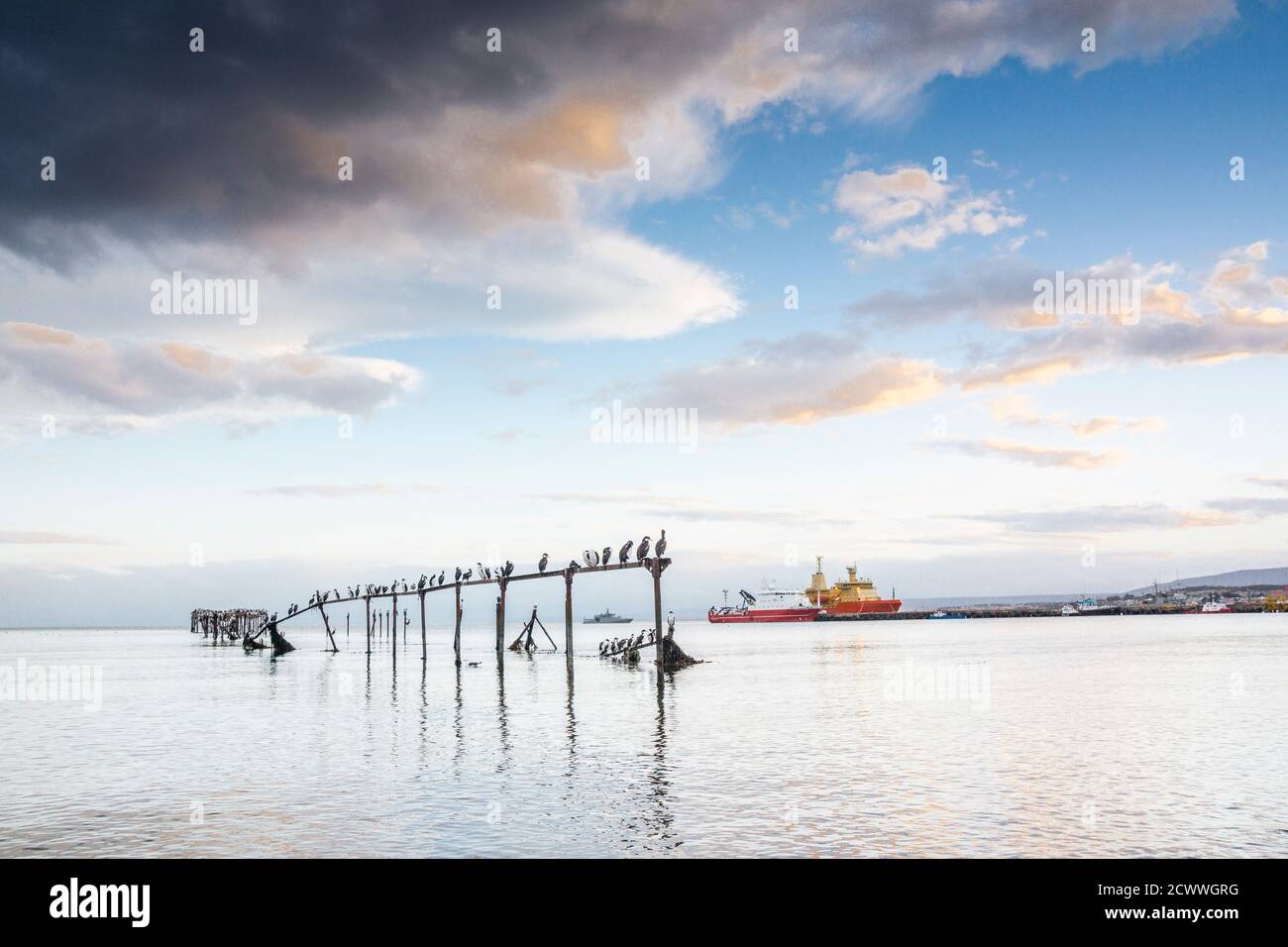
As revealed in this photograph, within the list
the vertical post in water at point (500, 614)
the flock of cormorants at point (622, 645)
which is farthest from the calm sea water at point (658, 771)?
the flock of cormorants at point (622, 645)

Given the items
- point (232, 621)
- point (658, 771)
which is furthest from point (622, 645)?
point (232, 621)

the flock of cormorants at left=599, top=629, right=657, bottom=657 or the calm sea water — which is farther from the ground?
the calm sea water

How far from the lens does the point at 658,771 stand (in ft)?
80.2

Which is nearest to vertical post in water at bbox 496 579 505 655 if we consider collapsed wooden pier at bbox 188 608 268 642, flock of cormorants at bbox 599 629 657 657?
flock of cormorants at bbox 599 629 657 657

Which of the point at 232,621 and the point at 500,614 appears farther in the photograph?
the point at 232,621

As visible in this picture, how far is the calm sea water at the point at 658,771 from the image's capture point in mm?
17297

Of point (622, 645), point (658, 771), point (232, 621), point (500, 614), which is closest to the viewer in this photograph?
point (658, 771)

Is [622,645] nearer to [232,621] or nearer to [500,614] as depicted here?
[500,614]

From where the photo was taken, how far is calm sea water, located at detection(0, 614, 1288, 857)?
17297 mm

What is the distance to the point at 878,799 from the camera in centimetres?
2062

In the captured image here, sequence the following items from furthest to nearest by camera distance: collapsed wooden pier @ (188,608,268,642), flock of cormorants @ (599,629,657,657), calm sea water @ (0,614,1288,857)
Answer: collapsed wooden pier @ (188,608,268,642) → flock of cormorants @ (599,629,657,657) → calm sea water @ (0,614,1288,857)

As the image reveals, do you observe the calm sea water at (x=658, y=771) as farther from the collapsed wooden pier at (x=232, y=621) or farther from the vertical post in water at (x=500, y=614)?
the collapsed wooden pier at (x=232, y=621)

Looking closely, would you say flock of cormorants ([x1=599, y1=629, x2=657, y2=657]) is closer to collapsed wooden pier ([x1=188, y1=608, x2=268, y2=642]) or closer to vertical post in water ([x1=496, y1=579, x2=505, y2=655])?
vertical post in water ([x1=496, y1=579, x2=505, y2=655])
